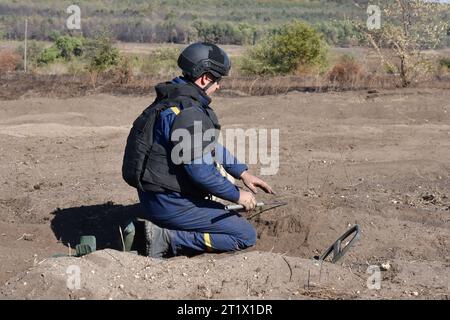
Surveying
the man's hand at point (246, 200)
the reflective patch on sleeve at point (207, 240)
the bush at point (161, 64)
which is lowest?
the bush at point (161, 64)

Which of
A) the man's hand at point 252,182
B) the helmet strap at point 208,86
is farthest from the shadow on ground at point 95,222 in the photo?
the helmet strap at point 208,86

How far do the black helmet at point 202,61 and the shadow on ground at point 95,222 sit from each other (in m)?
1.52

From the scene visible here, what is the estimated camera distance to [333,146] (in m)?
11.5

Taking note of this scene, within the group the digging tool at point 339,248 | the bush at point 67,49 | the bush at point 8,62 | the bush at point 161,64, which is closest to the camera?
the digging tool at point 339,248

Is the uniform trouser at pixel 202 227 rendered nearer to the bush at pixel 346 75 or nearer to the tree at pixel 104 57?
the bush at pixel 346 75

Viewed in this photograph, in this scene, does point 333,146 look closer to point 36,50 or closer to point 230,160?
point 230,160

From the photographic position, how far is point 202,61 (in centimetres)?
614

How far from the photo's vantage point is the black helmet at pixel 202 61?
6.14m

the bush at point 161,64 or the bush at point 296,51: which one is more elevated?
the bush at point 296,51

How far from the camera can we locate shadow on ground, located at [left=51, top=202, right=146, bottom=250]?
23.5ft

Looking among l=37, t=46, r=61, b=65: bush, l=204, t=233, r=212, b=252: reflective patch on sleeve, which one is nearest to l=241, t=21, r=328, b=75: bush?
l=37, t=46, r=61, b=65: bush

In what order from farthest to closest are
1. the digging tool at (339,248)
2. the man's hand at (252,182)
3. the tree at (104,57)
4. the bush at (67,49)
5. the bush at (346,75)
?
the bush at (67,49), the tree at (104,57), the bush at (346,75), the man's hand at (252,182), the digging tool at (339,248)

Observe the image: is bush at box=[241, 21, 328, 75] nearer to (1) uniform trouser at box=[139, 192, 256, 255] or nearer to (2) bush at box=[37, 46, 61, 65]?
(2) bush at box=[37, 46, 61, 65]
